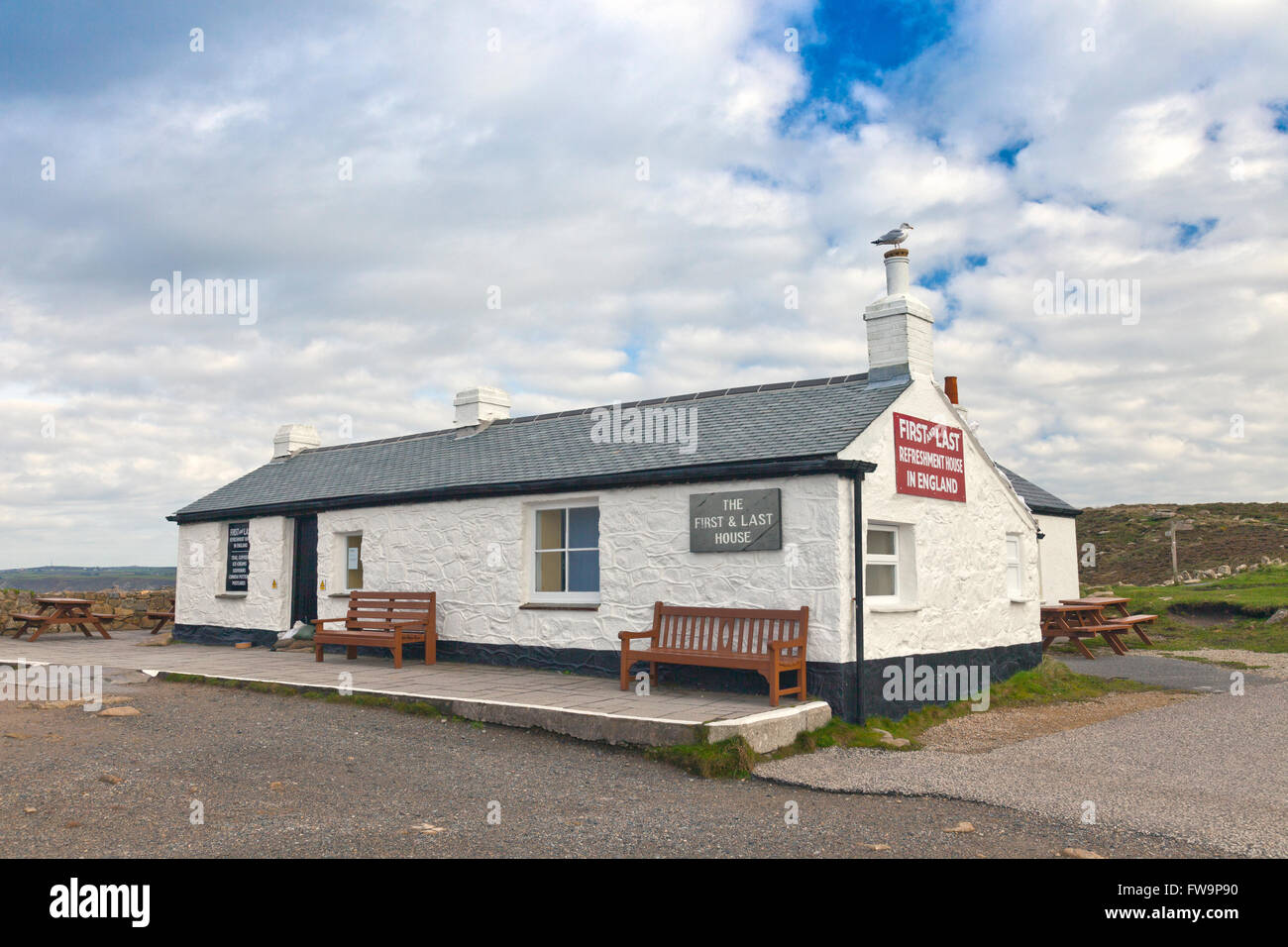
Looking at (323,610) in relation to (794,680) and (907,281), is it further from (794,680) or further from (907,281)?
(907,281)

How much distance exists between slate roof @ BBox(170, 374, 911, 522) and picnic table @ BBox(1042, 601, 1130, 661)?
24.8 ft

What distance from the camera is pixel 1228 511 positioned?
54062 millimetres

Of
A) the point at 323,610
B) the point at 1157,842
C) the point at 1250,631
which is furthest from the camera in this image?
the point at 1250,631

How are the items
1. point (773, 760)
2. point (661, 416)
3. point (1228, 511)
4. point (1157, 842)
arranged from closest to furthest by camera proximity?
point (1157, 842), point (773, 760), point (661, 416), point (1228, 511)

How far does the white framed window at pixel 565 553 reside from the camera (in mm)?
12258

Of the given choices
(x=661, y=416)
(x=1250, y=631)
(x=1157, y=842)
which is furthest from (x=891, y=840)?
(x=1250, y=631)

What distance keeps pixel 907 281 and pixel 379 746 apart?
813 centimetres

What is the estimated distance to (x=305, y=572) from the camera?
16.2 m

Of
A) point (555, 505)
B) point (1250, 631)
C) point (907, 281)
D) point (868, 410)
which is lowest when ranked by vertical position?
point (1250, 631)

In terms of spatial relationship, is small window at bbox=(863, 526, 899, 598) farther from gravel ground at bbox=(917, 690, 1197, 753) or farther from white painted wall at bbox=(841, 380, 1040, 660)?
gravel ground at bbox=(917, 690, 1197, 753)

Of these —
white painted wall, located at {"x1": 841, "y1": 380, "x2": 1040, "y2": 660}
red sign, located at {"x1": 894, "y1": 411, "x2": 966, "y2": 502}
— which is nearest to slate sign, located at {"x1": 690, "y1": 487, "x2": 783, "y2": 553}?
white painted wall, located at {"x1": 841, "y1": 380, "x2": 1040, "y2": 660}

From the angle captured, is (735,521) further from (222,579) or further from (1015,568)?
(222,579)

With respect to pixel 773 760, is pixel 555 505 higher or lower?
higher

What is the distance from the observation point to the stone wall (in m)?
20.3
